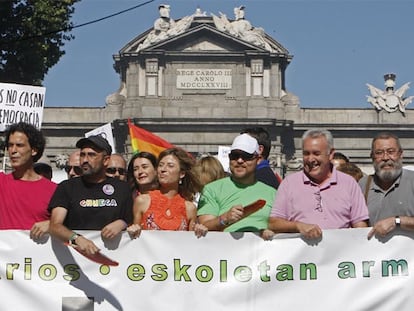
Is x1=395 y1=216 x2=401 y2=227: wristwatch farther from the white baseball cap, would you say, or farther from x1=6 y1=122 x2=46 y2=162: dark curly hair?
x1=6 y1=122 x2=46 y2=162: dark curly hair

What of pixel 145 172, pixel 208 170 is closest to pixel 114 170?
pixel 208 170

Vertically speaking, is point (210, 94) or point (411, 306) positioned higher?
point (210, 94)

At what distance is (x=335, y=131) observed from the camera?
5138 centimetres

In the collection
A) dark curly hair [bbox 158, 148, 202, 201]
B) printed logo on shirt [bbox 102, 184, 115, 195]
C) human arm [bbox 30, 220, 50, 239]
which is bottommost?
human arm [bbox 30, 220, 50, 239]

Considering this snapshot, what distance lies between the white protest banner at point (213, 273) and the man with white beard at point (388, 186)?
14.8 inches

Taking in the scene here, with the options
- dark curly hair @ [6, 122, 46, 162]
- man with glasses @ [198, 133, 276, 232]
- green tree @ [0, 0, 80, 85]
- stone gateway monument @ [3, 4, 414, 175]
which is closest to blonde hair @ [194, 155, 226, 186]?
man with glasses @ [198, 133, 276, 232]

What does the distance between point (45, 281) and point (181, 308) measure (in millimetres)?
929

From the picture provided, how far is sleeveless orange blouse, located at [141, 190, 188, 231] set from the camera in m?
7.46

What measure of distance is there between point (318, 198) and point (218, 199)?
0.73 metres

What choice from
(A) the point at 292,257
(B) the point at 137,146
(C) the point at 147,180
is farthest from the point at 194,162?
(B) the point at 137,146

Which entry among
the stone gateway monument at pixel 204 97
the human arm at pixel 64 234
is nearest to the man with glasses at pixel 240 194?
the human arm at pixel 64 234

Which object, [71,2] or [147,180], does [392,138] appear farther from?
[71,2]

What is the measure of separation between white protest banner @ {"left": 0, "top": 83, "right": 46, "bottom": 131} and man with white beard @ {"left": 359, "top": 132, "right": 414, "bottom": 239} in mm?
6117

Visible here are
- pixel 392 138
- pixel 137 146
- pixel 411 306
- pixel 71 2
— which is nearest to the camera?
pixel 411 306
